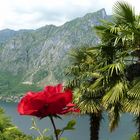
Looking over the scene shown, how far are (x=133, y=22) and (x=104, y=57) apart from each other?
1.54 meters

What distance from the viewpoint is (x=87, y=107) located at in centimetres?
1359

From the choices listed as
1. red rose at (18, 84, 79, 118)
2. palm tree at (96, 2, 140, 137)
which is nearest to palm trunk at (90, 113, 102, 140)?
palm tree at (96, 2, 140, 137)

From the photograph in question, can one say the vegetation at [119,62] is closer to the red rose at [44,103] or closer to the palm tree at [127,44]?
the palm tree at [127,44]

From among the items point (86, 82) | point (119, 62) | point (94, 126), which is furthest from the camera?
point (94, 126)

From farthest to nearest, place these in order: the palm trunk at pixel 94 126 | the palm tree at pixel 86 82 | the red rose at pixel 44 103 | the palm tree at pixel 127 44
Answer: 1. the palm trunk at pixel 94 126
2. the palm tree at pixel 86 82
3. the palm tree at pixel 127 44
4. the red rose at pixel 44 103

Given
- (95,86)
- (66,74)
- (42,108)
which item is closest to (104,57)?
(95,86)

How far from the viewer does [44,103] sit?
121 inches

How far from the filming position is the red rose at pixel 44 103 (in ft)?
10.1

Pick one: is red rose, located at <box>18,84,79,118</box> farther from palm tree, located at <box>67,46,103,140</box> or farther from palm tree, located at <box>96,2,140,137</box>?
palm tree, located at <box>67,46,103,140</box>

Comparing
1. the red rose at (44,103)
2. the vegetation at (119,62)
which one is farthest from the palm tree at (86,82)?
the red rose at (44,103)

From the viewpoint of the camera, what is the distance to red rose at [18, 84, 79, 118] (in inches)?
121

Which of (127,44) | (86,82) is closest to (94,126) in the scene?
(86,82)

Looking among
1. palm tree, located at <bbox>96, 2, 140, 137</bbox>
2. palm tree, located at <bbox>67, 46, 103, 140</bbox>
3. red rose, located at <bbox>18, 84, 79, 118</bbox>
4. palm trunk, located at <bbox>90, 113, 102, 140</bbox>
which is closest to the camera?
red rose, located at <bbox>18, 84, 79, 118</bbox>

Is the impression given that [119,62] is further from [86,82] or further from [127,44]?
[86,82]
